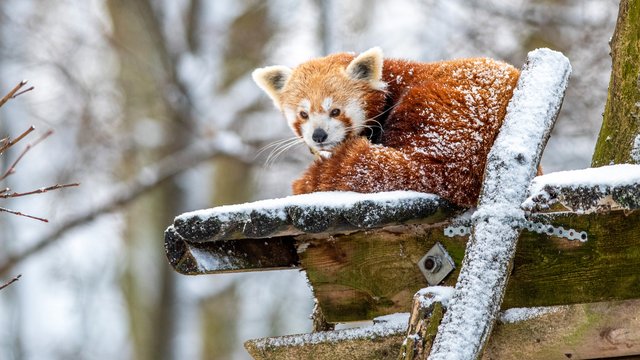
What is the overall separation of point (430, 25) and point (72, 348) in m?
11.6

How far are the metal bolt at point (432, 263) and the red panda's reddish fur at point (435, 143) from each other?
0.80ft

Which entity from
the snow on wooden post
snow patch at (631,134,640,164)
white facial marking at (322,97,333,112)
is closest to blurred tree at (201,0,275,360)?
white facial marking at (322,97,333,112)

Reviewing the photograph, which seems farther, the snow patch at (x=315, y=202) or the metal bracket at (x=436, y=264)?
the metal bracket at (x=436, y=264)

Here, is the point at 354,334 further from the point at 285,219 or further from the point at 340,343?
the point at 285,219

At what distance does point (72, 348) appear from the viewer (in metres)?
19.8

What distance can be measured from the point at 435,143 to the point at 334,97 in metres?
1.24

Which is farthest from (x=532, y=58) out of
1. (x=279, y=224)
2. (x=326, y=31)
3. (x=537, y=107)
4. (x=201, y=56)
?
(x=201, y=56)

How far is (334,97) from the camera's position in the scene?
4.68m

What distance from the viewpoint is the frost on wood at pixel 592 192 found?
281 cm

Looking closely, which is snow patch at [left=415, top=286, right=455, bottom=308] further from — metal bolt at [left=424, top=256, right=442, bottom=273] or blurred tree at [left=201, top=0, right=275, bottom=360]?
blurred tree at [left=201, top=0, right=275, bottom=360]

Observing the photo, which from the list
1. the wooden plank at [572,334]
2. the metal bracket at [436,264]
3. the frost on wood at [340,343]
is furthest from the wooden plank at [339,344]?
the wooden plank at [572,334]

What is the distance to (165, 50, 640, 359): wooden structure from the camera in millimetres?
2904

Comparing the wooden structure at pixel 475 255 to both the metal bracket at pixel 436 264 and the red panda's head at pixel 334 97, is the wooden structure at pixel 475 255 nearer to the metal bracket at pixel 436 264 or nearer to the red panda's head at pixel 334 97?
the metal bracket at pixel 436 264

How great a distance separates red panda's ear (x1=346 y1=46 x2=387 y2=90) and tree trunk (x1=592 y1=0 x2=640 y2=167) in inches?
43.3
